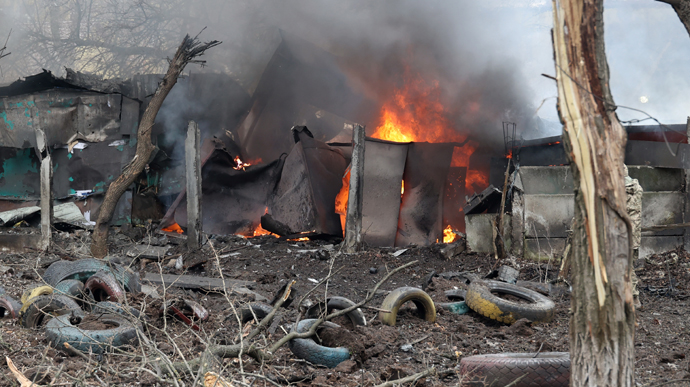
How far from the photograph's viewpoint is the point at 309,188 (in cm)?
1139

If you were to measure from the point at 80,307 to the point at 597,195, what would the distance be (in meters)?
5.32

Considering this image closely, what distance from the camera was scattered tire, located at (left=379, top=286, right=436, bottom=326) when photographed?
5.35 meters

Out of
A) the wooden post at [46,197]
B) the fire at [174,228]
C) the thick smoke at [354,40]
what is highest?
the thick smoke at [354,40]

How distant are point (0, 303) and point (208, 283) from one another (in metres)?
2.48

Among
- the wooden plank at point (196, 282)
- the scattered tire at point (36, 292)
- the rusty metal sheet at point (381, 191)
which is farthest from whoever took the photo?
the rusty metal sheet at point (381, 191)

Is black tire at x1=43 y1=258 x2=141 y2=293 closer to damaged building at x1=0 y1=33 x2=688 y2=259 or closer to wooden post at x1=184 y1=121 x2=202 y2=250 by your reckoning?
wooden post at x1=184 y1=121 x2=202 y2=250

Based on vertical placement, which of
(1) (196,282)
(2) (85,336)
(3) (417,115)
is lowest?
(1) (196,282)

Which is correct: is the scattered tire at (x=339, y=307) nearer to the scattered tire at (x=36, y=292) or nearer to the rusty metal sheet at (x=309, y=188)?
the scattered tire at (x=36, y=292)

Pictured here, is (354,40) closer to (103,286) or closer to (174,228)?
(174,228)

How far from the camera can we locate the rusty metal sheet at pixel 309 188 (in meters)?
11.3

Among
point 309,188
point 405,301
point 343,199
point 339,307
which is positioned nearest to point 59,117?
point 309,188

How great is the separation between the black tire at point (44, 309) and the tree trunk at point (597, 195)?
4642 millimetres

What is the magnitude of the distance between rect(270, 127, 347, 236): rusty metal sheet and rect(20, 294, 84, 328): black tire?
635 cm

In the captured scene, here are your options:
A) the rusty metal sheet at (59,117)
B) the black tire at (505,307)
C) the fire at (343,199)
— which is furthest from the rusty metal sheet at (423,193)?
the rusty metal sheet at (59,117)
